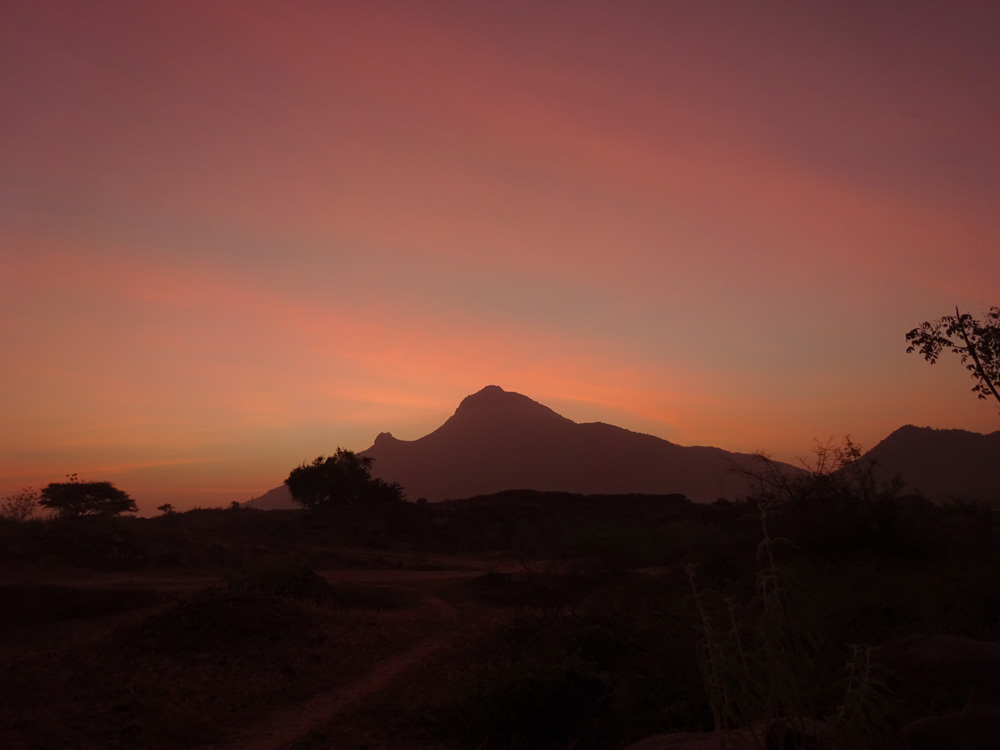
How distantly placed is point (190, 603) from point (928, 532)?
18.9 meters

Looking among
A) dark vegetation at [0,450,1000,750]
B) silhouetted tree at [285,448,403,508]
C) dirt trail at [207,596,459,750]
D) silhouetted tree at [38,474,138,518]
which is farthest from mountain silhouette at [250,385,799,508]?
dirt trail at [207,596,459,750]

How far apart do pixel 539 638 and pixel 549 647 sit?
5.24ft

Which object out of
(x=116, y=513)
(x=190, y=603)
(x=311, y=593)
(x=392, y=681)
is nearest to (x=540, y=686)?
(x=392, y=681)

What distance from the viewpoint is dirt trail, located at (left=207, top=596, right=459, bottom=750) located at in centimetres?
880

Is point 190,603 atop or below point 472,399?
below

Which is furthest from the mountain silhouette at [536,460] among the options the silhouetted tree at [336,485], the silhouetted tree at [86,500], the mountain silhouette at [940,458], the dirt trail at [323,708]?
the dirt trail at [323,708]

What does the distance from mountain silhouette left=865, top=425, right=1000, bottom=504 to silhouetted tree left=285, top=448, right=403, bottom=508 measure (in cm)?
5673

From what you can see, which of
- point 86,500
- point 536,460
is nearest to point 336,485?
point 86,500

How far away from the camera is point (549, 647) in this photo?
33.5ft

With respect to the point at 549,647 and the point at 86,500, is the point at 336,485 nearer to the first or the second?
the point at 86,500

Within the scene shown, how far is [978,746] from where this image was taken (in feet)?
14.4

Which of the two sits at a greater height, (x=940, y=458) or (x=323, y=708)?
(x=940, y=458)

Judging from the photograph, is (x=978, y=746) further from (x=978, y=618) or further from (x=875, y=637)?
(x=978, y=618)

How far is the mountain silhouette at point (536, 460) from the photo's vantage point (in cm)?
11700
